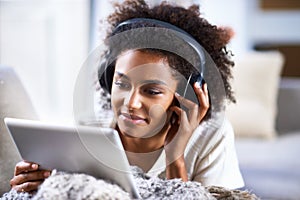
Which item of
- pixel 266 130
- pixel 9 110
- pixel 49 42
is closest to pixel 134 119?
pixel 9 110

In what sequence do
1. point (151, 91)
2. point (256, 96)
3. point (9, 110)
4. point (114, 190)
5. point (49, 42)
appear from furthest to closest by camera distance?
1. point (49, 42)
2. point (256, 96)
3. point (9, 110)
4. point (151, 91)
5. point (114, 190)

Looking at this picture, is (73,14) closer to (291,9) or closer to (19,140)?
(291,9)

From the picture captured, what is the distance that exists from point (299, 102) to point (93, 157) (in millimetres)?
1558

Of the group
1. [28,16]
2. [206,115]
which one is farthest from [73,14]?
[206,115]

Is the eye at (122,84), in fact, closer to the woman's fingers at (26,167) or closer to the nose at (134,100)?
the nose at (134,100)

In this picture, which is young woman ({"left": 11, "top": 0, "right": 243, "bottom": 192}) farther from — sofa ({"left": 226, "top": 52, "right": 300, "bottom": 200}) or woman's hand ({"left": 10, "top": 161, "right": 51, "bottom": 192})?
sofa ({"left": 226, "top": 52, "right": 300, "bottom": 200})

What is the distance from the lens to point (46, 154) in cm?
66

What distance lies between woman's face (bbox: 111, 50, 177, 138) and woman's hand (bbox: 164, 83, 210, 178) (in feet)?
0.06

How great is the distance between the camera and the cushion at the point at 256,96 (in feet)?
5.84

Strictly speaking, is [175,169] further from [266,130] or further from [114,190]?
[266,130]

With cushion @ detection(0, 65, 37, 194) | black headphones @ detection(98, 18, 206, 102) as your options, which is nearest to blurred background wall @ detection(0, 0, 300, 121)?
cushion @ detection(0, 65, 37, 194)

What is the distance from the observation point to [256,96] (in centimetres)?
183

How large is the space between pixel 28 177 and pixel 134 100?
18 cm

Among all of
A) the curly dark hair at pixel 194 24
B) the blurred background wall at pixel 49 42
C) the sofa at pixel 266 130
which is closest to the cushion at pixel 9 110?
the curly dark hair at pixel 194 24
